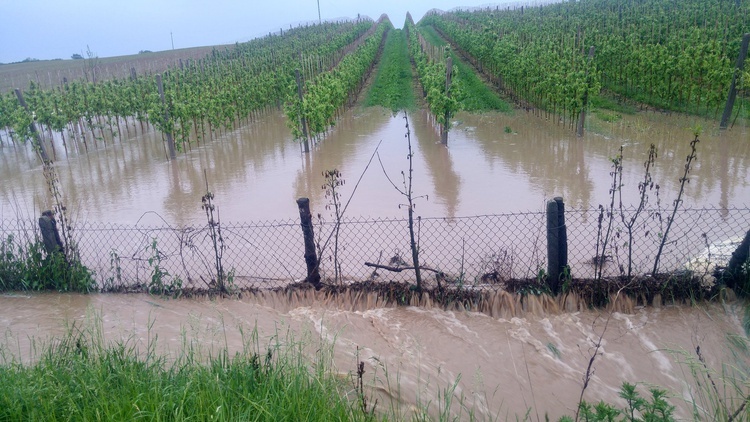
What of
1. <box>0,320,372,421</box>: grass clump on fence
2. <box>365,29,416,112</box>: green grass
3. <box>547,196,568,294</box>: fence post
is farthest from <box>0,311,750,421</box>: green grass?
<box>365,29,416,112</box>: green grass

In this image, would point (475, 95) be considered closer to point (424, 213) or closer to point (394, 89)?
point (394, 89)

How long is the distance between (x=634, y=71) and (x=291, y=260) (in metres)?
13.1

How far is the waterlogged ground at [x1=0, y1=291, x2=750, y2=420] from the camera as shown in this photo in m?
3.54

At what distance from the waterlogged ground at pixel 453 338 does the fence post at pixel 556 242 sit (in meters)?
0.27

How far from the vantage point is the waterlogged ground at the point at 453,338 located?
3.54 metres

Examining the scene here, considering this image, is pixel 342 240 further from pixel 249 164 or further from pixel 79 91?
pixel 79 91

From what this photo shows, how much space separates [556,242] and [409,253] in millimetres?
1910

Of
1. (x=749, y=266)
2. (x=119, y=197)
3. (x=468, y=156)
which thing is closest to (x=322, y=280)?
(x=749, y=266)

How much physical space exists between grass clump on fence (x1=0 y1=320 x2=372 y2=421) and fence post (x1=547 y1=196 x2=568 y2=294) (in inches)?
98.4

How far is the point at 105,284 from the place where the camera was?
5.42 metres

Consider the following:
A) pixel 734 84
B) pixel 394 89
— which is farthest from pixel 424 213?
pixel 394 89

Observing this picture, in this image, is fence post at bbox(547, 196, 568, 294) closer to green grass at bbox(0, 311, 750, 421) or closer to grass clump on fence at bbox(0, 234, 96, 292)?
green grass at bbox(0, 311, 750, 421)

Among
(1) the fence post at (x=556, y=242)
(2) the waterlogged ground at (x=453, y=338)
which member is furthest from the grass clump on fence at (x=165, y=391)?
(1) the fence post at (x=556, y=242)

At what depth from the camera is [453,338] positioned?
4359 mm
